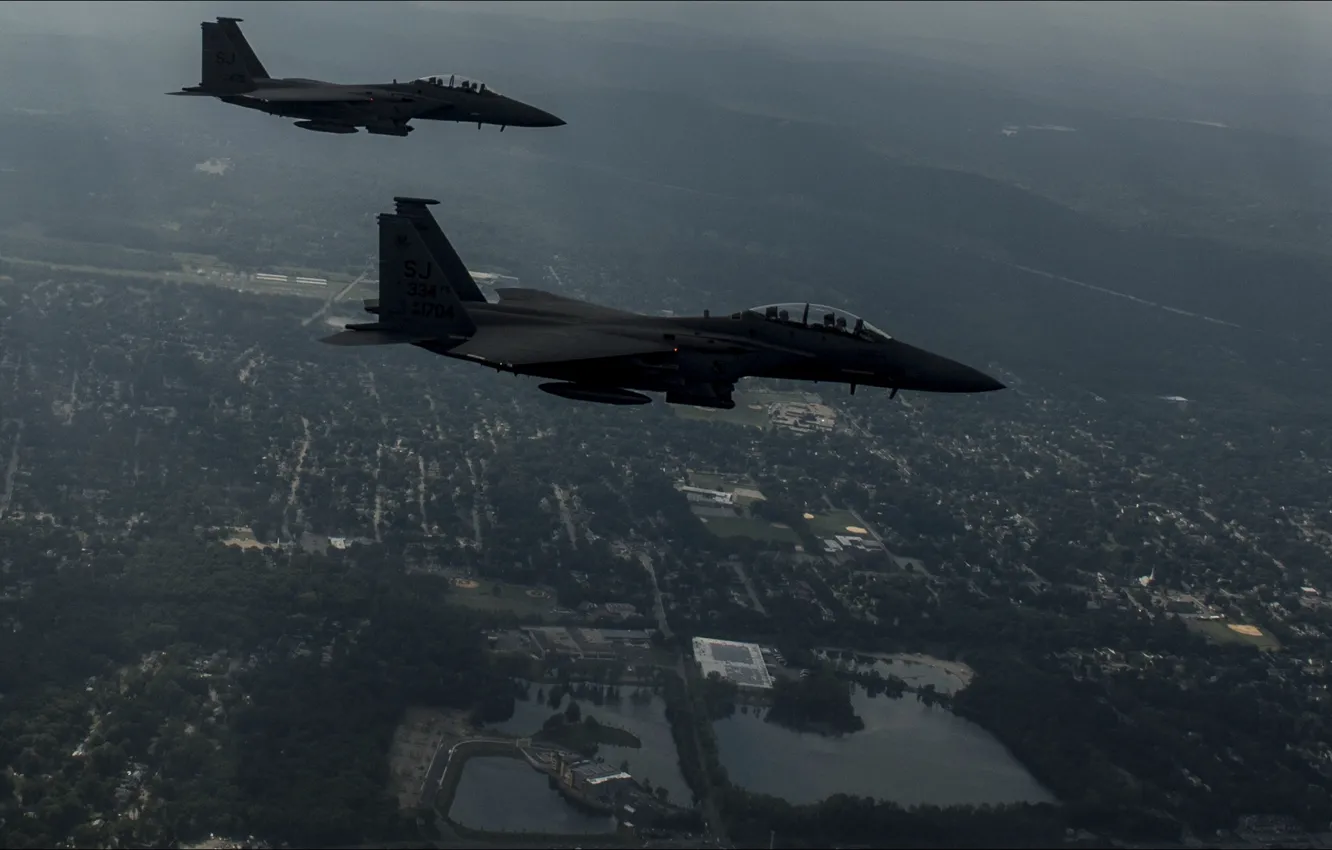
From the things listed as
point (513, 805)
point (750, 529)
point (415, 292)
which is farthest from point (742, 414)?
point (415, 292)

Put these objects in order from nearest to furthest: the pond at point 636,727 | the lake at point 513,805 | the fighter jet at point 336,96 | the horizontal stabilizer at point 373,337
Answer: the horizontal stabilizer at point 373,337, the lake at point 513,805, the pond at point 636,727, the fighter jet at point 336,96

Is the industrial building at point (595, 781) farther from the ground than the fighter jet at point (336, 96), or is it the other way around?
the fighter jet at point (336, 96)

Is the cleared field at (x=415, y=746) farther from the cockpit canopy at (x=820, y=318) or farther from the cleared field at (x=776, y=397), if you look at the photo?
the cleared field at (x=776, y=397)

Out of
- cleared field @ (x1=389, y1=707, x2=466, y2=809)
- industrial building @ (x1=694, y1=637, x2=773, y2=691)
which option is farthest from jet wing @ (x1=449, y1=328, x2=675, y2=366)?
industrial building @ (x1=694, y1=637, x2=773, y2=691)

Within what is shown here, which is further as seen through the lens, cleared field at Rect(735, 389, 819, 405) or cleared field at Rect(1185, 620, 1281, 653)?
cleared field at Rect(735, 389, 819, 405)

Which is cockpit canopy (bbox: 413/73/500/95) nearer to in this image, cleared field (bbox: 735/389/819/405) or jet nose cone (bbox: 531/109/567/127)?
jet nose cone (bbox: 531/109/567/127)

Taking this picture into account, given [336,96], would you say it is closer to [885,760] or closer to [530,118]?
[530,118]

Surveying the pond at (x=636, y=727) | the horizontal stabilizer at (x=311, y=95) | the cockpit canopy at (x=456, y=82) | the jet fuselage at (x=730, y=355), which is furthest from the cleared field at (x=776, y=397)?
the jet fuselage at (x=730, y=355)
